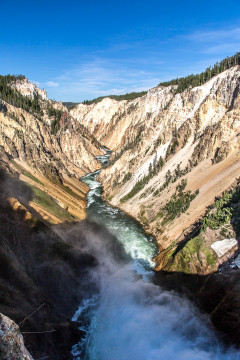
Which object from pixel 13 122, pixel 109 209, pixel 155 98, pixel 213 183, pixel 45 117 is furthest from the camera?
pixel 155 98

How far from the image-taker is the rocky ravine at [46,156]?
35.1 m

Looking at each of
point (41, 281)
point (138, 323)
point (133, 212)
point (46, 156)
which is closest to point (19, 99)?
point (46, 156)

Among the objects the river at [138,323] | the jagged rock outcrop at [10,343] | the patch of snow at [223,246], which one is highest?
the jagged rock outcrop at [10,343]

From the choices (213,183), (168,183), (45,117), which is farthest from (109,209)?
(45,117)

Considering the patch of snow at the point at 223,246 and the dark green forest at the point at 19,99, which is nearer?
the patch of snow at the point at 223,246

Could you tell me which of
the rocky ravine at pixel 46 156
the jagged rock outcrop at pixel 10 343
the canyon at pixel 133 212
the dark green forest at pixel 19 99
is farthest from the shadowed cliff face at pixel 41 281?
the dark green forest at pixel 19 99

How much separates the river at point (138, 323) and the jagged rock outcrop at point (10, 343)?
7923 millimetres

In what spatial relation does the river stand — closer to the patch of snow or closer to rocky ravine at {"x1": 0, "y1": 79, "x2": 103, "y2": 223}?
the patch of snow

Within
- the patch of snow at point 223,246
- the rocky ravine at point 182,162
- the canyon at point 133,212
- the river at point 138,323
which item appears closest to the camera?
the river at point 138,323

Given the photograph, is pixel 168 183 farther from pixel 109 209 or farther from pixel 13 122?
pixel 13 122

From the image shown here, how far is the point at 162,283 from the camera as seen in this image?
2175 cm

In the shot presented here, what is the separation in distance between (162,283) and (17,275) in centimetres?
1295

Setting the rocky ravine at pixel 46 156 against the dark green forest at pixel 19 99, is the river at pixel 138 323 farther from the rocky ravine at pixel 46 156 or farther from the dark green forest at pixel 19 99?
the dark green forest at pixel 19 99

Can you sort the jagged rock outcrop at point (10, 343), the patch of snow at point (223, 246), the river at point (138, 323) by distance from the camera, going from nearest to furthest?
1. the jagged rock outcrop at point (10, 343)
2. the river at point (138, 323)
3. the patch of snow at point (223, 246)
